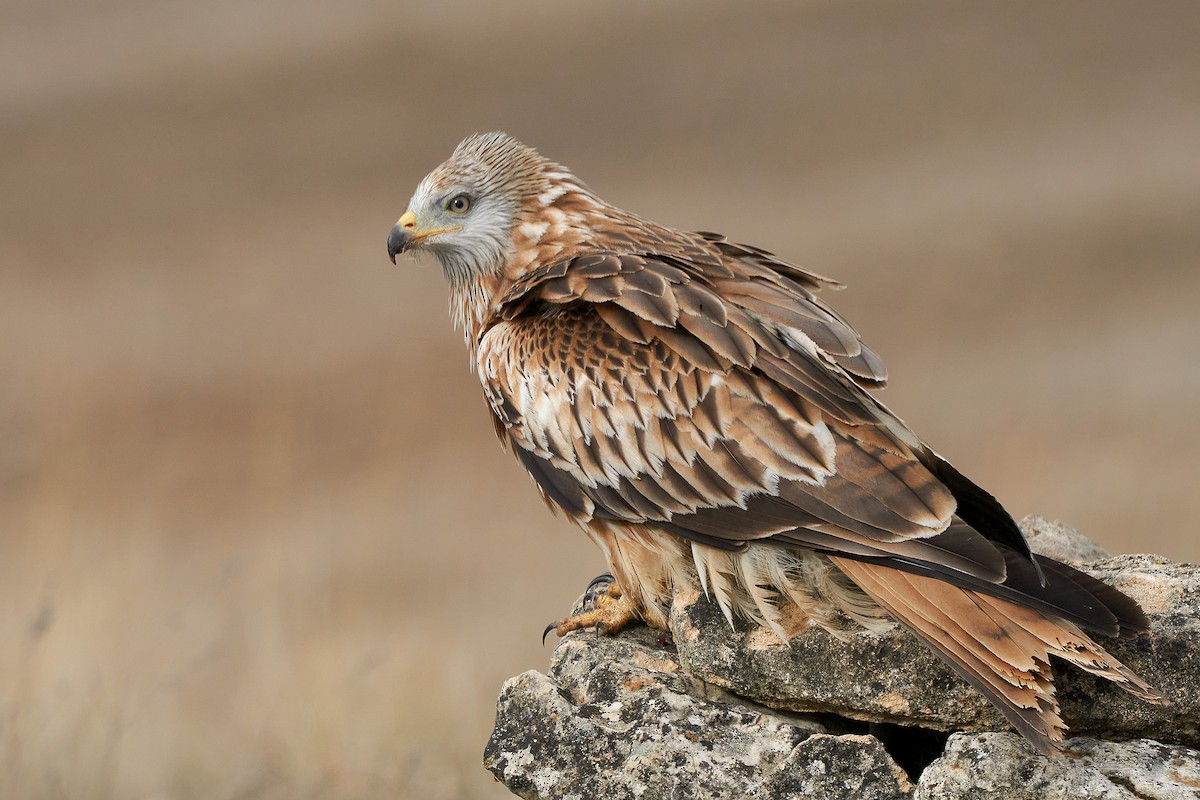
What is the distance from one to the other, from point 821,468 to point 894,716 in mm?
721

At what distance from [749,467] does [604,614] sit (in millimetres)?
843

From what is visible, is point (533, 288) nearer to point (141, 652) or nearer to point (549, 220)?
point (549, 220)

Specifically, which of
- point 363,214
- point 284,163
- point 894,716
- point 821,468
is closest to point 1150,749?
point 894,716

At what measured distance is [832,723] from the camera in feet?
12.9

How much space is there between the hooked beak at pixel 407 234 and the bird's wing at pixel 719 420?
23.7 inches

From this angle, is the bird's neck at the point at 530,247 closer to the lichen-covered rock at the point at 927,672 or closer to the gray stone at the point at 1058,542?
the lichen-covered rock at the point at 927,672

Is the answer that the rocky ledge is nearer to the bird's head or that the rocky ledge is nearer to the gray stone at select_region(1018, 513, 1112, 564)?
the gray stone at select_region(1018, 513, 1112, 564)

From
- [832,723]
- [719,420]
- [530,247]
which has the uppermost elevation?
[530,247]

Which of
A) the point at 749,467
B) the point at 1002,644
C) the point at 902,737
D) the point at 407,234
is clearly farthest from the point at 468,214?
the point at 1002,644

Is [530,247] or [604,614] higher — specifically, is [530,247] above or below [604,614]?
above

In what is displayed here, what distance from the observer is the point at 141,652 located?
9.02 m

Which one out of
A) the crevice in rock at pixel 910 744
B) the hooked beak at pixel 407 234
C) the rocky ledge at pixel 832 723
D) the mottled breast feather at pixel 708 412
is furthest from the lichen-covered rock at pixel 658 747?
the hooked beak at pixel 407 234

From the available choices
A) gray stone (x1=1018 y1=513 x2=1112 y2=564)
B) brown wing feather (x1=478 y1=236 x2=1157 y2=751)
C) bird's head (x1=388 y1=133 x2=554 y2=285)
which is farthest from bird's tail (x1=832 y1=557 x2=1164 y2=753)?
bird's head (x1=388 y1=133 x2=554 y2=285)

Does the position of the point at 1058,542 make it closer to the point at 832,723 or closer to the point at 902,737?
the point at 902,737
